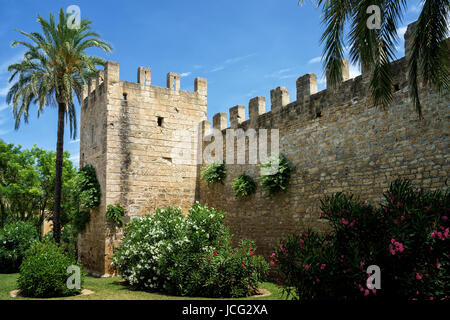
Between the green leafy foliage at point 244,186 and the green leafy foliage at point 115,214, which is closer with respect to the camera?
the green leafy foliage at point 244,186

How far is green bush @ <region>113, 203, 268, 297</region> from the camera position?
922 centimetres

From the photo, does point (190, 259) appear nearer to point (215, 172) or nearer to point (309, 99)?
point (215, 172)

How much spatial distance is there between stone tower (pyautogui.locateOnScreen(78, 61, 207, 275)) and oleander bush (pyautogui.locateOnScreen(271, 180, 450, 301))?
750 cm

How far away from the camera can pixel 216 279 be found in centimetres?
910

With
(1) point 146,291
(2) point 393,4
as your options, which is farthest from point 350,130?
(1) point 146,291

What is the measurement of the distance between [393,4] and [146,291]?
8092 millimetres

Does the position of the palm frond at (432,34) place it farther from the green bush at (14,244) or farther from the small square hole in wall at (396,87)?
the green bush at (14,244)

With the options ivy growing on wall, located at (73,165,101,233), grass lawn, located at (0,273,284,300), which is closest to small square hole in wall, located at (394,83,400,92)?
grass lawn, located at (0,273,284,300)

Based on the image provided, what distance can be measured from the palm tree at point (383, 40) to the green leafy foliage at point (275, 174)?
14.8 ft

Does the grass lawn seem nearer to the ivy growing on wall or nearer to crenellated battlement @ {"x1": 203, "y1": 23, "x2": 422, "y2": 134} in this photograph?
the ivy growing on wall

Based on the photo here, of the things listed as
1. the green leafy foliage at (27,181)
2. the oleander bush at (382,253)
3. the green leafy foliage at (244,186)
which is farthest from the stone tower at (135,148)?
the green leafy foliage at (27,181)

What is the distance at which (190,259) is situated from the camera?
9.62 meters

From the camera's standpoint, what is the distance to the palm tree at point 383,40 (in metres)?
6.04

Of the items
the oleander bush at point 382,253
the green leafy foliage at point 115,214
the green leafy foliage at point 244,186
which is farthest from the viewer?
the green leafy foliage at point 115,214
